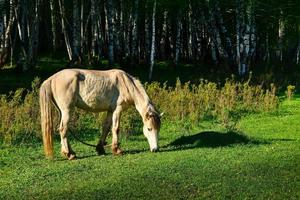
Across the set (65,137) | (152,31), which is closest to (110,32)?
(152,31)

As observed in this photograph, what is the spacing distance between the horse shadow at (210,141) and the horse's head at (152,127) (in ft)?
1.90

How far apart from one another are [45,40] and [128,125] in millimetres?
34835

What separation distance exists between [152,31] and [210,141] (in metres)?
17.5

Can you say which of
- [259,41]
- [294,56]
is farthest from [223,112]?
[294,56]

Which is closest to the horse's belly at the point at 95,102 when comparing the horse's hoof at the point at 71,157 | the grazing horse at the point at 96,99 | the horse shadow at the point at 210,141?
the grazing horse at the point at 96,99

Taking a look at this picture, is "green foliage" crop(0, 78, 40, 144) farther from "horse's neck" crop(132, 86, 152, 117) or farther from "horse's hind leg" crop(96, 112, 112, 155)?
"horse's neck" crop(132, 86, 152, 117)

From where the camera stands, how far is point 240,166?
451 inches

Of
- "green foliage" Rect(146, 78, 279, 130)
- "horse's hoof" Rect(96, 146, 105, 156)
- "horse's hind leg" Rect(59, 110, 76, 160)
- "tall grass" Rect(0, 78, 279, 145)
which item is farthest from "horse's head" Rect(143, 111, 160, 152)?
"green foliage" Rect(146, 78, 279, 130)

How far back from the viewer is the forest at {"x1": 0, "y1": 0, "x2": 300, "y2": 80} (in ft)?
105

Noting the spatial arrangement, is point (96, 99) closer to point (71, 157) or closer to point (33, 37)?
point (71, 157)

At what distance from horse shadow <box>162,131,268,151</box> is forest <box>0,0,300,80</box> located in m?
15.1

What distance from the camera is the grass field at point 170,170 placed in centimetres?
977

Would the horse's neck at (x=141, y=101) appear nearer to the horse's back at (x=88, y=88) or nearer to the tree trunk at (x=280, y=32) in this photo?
the horse's back at (x=88, y=88)

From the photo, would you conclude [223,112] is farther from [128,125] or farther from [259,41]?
[259,41]
